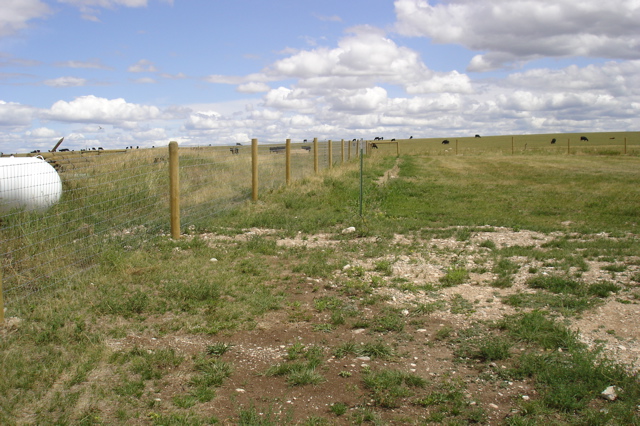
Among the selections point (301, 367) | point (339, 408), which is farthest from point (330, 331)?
point (339, 408)

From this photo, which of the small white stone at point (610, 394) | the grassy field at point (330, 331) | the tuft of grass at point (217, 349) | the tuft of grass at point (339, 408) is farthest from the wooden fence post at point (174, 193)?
the small white stone at point (610, 394)

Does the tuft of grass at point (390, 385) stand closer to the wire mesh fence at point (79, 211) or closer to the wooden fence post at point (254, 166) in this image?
the wire mesh fence at point (79, 211)

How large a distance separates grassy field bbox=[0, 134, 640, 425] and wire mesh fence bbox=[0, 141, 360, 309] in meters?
0.32

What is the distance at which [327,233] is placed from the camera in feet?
30.2

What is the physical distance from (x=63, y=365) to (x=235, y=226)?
5.49 m

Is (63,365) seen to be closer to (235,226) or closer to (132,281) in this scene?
(132,281)

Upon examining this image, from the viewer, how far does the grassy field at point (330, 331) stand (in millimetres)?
3543

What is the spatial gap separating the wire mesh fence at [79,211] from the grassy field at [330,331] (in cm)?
32

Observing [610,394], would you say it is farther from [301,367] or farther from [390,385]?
[301,367]

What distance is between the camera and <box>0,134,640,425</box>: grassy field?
354 centimetres

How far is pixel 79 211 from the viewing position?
346 inches

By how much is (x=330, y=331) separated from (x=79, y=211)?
578cm

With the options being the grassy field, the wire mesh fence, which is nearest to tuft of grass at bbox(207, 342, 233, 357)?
the grassy field

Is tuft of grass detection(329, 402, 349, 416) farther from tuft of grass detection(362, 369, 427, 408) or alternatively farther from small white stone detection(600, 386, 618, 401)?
small white stone detection(600, 386, 618, 401)
